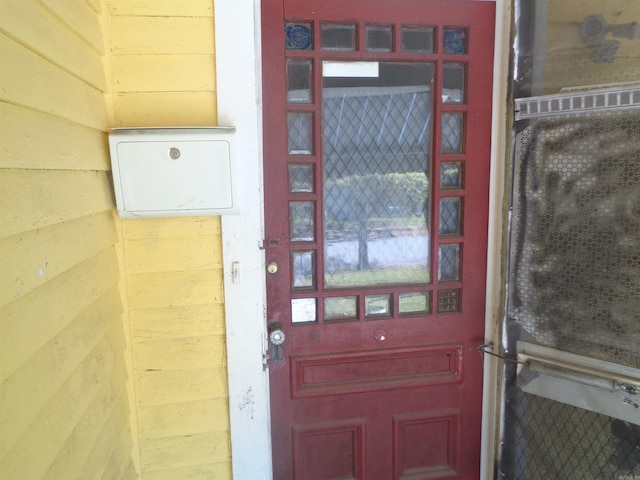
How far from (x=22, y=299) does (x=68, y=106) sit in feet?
1.65

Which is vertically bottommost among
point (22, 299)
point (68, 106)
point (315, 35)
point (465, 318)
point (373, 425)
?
point (373, 425)

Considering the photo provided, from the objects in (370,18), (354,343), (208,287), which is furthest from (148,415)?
(370,18)

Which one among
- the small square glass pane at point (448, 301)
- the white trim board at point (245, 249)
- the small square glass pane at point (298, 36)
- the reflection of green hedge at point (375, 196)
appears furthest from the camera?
the small square glass pane at point (448, 301)

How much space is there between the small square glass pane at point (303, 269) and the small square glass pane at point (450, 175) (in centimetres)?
58

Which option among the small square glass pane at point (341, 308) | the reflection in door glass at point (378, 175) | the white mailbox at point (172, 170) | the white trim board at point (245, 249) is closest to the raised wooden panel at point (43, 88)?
the white mailbox at point (172, 170)

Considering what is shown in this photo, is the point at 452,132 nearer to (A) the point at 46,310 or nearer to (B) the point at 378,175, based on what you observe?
(B) the point at 378,175

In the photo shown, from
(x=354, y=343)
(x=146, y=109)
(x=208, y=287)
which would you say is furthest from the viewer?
(x=354, y=343)

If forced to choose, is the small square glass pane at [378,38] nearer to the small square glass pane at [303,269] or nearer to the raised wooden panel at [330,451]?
the small square glass pane at [303,269]

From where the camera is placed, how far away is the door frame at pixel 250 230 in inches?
52.3

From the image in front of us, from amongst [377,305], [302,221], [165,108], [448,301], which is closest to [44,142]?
[165,108]

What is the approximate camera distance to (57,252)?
0.93 metres

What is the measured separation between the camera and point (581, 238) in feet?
4.57

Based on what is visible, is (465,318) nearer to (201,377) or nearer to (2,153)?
(201,377)

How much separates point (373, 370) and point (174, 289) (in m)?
0.83
